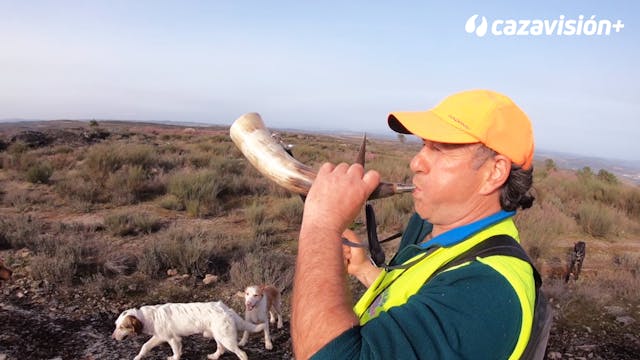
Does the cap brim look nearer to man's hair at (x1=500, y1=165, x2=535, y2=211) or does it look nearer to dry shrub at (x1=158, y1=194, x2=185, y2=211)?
man's hair at (x1=500, y1=165, x2=535, y2=211)

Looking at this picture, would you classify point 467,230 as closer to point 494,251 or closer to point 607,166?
point 494,251

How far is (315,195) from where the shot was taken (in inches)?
57.9

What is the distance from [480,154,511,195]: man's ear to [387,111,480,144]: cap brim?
0.41 ft

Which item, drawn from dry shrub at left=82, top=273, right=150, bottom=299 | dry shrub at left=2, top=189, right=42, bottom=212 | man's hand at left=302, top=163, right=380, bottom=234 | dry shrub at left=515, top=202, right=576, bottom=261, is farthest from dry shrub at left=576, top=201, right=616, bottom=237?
dry shrub at left=2, top=189, right=42, bottom=212

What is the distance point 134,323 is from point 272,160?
10.3ft

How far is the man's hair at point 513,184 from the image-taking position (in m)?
1.64

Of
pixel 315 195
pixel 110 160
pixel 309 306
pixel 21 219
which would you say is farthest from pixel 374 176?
pixel 110 160

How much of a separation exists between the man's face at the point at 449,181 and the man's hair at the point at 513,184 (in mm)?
19

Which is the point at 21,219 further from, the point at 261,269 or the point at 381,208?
the point at 381,208

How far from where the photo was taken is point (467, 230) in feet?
5.39

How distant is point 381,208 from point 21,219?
7058mm

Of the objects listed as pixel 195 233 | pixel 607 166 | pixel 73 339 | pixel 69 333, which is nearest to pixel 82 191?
pixel 195 233

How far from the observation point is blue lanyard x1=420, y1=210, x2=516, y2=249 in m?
1.63

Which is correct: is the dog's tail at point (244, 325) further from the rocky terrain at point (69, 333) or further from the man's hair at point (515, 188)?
the man's hair at point (515, 188)
